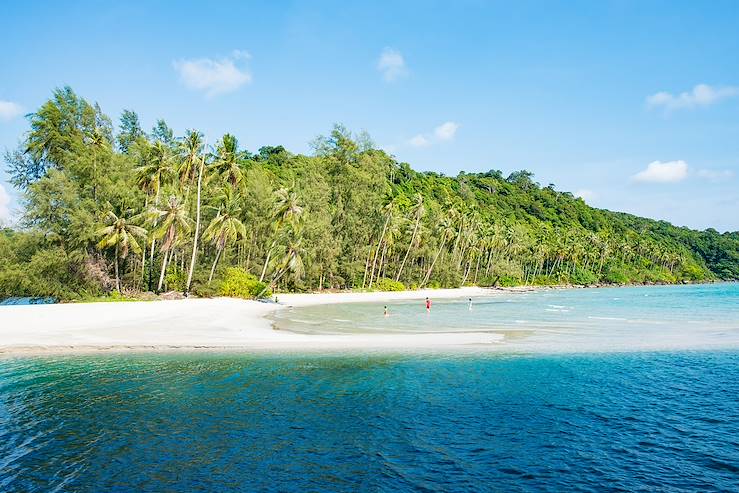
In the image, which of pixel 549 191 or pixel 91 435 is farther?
pixel 549 191

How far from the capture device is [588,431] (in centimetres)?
1126

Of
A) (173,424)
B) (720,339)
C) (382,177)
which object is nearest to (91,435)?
(173,424)

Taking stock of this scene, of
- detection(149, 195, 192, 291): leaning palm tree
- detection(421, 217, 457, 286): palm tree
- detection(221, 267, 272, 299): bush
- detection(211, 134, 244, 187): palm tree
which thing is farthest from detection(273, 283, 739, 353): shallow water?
detection(421, 217, 457, 286): palm tree

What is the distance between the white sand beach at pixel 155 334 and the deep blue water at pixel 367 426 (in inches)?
115

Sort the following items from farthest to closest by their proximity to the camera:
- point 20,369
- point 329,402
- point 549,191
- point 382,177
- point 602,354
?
point 549,191
point 382,177
point 602,354
point 20,369
point 329,402

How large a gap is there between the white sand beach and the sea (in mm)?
1755

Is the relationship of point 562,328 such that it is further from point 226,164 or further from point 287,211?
point 226,164

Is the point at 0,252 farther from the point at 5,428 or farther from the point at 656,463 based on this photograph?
the point at 656,463

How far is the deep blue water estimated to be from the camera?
8.73 metres

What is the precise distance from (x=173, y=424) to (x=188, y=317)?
20.0 meters

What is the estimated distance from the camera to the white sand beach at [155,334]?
21.5 meters

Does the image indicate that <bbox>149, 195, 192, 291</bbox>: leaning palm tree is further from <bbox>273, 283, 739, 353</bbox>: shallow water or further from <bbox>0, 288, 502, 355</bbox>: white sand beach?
<bbox>273, 283, 739, 353</bbox>: shallow water

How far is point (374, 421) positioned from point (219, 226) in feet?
122

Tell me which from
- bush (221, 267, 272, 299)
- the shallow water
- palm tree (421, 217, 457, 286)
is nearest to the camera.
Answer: the shallow water
